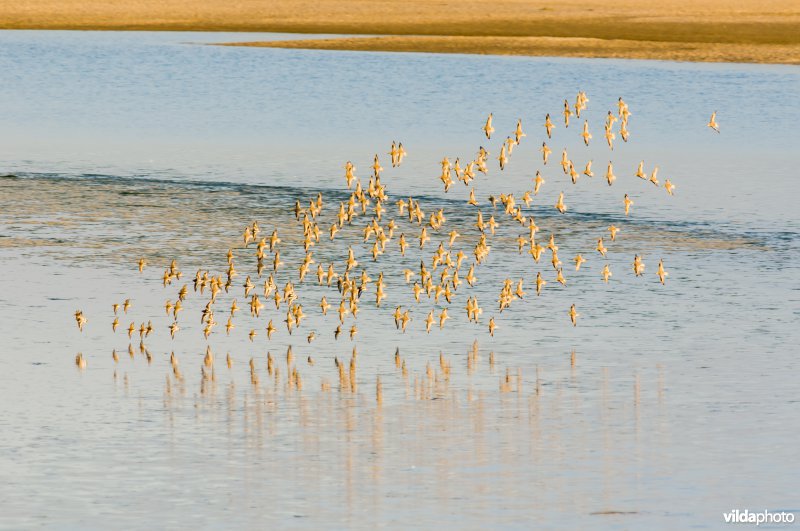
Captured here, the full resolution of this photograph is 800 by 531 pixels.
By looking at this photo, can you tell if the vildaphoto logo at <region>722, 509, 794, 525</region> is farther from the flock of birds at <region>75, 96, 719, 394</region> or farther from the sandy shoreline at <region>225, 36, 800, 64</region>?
the sandy shoreline at <region>225, 36, 800, 64</region>

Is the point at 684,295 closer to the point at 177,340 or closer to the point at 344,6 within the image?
the point at 177,340

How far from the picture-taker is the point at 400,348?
1377cm

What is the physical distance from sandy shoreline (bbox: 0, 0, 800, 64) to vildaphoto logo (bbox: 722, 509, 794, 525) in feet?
126

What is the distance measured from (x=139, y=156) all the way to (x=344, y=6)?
41788mm

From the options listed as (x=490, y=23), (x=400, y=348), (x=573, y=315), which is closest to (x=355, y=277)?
(x=573, y=315)

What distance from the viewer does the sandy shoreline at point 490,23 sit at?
50688mm

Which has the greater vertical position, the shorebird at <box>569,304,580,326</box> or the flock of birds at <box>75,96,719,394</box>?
the flock of birds at <box>75,96,719,394</box>

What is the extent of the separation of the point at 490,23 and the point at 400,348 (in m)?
46.9

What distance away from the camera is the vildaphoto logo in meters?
9.24

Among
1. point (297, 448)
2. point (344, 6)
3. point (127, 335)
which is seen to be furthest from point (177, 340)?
point (344, 6)

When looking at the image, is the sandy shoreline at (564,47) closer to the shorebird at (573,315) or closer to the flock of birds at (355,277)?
the flock of birds at (355,277)

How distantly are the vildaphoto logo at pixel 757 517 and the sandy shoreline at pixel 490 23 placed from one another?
3829 centimetres

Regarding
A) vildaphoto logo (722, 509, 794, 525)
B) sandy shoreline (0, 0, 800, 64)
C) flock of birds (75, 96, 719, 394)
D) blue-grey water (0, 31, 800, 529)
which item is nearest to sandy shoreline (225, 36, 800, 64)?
sandy shoreline (0, 0, 800, 64)

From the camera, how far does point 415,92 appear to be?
3788cm
